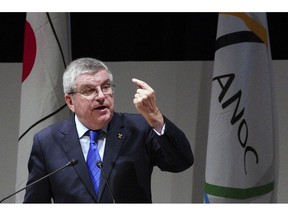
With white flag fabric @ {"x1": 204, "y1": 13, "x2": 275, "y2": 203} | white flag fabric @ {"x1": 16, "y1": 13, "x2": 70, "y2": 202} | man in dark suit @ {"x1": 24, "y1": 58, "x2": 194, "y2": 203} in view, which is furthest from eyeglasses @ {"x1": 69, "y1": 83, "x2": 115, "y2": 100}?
white flag fabric @ {"x1": 16, "y1": 13, "x2": 70, "y2": 202}

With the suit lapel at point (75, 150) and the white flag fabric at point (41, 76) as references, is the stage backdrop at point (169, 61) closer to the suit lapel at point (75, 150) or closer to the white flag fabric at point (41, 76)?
the white flag fabric at point (41, 76)

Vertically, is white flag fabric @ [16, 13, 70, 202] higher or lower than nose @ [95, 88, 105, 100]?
higher

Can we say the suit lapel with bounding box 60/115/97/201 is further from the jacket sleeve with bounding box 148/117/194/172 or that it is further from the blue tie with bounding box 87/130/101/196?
the jacket sleeve with bounding box 148/117/194/172

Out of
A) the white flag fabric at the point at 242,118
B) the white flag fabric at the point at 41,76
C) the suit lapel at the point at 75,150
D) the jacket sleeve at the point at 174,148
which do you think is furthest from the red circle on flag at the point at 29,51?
the jacket sleeve at the point at 174,148

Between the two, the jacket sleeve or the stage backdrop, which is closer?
the jacket sleeve

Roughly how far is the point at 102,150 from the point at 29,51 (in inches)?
62.4

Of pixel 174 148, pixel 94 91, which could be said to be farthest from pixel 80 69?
pixel 174 148

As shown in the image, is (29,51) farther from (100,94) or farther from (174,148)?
(174,148)

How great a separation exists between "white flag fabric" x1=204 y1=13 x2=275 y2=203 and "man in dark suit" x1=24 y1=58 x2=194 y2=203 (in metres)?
0.90

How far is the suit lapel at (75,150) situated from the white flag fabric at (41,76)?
1243 millimetres

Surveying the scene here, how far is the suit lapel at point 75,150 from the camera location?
2.26m

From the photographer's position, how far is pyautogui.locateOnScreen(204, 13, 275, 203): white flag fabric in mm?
3158

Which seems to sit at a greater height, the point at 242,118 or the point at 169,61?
the point at 169,61

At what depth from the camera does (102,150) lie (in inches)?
91.3
